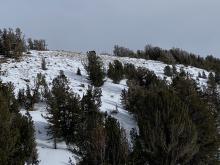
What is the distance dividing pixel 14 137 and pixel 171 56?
42.4 metres

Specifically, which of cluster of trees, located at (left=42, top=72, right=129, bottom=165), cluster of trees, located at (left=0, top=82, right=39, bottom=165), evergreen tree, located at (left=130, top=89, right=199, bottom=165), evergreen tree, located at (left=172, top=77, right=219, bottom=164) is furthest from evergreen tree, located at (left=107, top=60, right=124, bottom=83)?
evergreen tree, located at (left=130, top=89, right=199, bottom=165)

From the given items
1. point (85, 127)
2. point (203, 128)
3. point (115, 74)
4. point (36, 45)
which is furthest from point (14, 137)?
point (36, 45)

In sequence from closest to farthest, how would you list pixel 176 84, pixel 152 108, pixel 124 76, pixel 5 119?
1. pixel 5 119
2. pixel 152 108
3. pixel 176 84
4. pixel 124 76

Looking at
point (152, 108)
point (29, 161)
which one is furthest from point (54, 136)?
point (152, 108)

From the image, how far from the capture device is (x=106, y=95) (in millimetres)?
33656

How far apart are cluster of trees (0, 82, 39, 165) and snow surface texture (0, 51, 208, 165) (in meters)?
2.67

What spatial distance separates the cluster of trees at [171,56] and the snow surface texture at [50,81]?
7.03 metres

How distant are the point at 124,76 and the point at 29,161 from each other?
21436 millimetres

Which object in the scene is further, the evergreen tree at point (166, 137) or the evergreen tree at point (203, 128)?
the evergreen tree at point (203, 128)

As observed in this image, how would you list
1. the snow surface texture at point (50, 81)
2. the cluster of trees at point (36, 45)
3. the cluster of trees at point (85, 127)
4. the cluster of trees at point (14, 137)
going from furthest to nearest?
the cluster of trees at point (36, 45)
the snow surface texture at point (50, 81)
the cluster of trees at point (14, 137)
the cluster of trees at point (85, 127)

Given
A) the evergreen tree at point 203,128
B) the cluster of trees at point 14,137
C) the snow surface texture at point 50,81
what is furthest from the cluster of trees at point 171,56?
the cluster of trees at point 14,137

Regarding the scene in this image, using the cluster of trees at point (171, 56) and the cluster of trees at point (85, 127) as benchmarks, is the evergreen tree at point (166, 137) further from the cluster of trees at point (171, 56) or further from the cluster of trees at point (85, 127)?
the cluster of trees at point (171, 56)

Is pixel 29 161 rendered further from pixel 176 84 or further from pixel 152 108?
pixel 176 84

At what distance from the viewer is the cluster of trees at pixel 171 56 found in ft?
181
